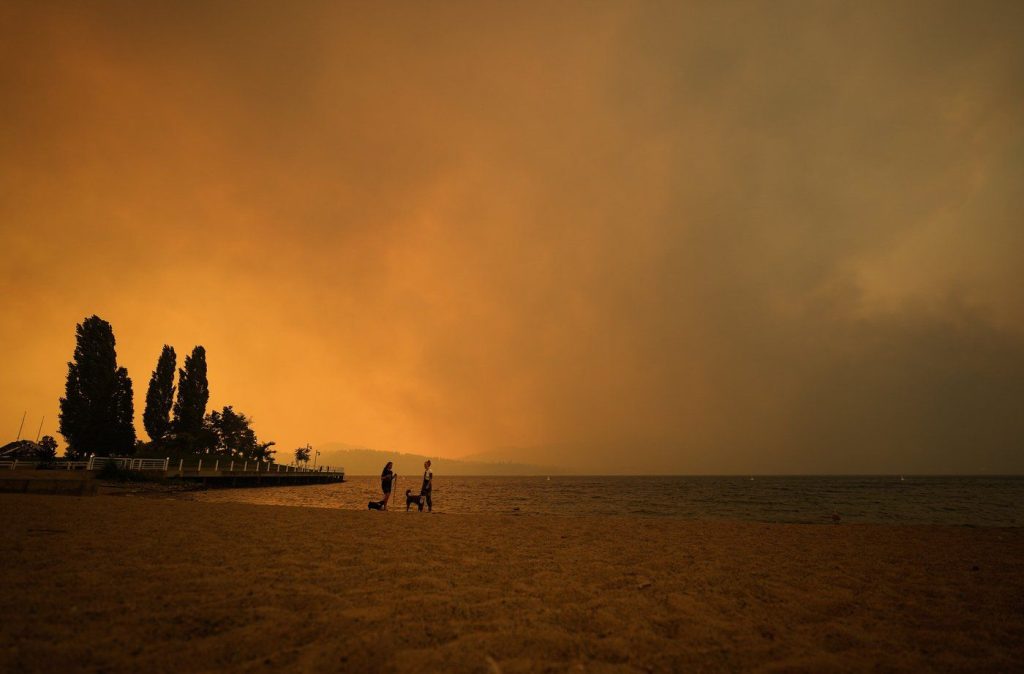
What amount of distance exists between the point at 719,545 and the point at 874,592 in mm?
4737

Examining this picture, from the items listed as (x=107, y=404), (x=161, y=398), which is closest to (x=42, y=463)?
(x=107, y=404)

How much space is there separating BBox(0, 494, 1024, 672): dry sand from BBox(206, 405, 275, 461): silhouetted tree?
75234 millimetres

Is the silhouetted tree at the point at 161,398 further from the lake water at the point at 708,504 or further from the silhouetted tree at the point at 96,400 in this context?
the lake water at the point at 708,504

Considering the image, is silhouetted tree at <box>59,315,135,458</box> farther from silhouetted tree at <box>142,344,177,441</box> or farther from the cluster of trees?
silhouetted tree at <box>142,344,177,441</box>

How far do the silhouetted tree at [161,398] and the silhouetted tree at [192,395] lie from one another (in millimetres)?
1641

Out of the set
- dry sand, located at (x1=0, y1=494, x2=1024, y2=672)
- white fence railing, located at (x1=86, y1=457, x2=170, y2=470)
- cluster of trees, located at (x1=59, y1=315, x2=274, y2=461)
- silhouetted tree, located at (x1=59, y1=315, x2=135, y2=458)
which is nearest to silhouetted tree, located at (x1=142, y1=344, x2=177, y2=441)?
cluster of trees, located at (x1=59, y1=315, x2=274, y2=461)

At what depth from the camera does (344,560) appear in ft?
27.1

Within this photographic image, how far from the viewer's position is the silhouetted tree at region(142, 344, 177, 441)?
57.2 m

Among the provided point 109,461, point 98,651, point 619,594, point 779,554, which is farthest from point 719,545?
point 109,461

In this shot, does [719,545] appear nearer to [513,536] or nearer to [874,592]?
[874,592]

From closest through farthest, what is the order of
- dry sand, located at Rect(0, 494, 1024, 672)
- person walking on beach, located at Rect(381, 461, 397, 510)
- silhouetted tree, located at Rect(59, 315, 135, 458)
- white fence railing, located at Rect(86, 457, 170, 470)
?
dry sand, located at Rect(0, 494, 1024, 672) → person walking on beach, located at Rect(381, 461, 397, 510) → white fence railing, located at Rect(86, 457, 170, 470) → silhouetted tree, located at Rect(59, 315, 135, 458)

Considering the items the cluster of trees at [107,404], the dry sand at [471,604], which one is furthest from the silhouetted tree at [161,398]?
the dry sand at [471,604]

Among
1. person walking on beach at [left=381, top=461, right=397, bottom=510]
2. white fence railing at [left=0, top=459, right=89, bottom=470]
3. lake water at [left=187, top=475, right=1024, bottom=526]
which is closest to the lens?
person walking on beach at [left=381, top=461, right=397, bottom=510]

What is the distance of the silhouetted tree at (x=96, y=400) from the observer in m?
43.7
